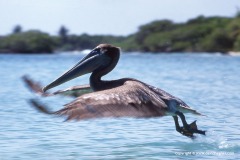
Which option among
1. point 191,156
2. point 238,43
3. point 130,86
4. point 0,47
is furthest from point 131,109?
point 0,47

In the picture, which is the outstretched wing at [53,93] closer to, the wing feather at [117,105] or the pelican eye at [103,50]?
the pelican eye at [103,50]

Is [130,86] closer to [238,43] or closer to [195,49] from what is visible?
[238,43]

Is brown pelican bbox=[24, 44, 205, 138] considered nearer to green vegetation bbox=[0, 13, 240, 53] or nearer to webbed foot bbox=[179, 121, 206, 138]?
webbed foot bbox=[179, 121, 206, 138]

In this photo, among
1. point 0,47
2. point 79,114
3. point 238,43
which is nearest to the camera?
point 79,114

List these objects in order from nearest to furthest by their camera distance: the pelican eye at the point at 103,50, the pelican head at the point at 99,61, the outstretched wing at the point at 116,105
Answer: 1. the outstretched wing at the point at 116,105
2. the pelican head at the point at 99,61
3. the pelican eye at the point at 103,50

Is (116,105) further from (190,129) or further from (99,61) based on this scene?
(190,129)

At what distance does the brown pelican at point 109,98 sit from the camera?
7.05m

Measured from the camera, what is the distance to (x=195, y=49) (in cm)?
10888

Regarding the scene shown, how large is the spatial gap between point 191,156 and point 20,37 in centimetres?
11995

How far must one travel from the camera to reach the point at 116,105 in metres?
7.29

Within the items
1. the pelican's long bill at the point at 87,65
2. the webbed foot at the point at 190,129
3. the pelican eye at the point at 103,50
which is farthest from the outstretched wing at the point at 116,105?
the webbed foot at the point at 190,129

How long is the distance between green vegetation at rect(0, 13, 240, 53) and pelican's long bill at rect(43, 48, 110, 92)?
86757mm

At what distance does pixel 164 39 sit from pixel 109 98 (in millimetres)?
108296

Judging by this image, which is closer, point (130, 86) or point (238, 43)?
point (130, 86)
